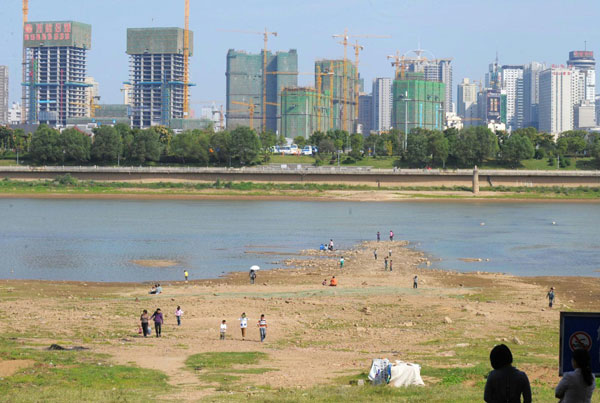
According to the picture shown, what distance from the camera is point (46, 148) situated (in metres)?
175

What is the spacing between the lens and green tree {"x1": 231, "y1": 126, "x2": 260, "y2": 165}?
177000 millimetres

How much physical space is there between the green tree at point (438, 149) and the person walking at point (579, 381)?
16428 centimetres

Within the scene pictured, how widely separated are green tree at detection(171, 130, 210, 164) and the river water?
3944 centimetres

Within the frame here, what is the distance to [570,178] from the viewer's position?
158375 mm

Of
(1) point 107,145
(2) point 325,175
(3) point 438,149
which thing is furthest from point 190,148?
(3) point 438,149

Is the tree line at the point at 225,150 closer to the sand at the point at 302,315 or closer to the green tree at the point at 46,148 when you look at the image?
the green tree at the point at 46,148

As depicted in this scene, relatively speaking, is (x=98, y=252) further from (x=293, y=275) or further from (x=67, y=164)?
(x=67, y=164)

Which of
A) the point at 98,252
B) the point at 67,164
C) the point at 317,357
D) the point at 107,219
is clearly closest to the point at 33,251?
the point at 98,252

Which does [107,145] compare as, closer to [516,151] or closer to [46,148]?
[46,148]

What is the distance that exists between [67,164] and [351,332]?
153131 millimetres

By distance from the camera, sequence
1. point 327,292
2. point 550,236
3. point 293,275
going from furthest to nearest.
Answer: point 550,236
point 293,275
point 327,292

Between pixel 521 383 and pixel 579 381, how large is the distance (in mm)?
808

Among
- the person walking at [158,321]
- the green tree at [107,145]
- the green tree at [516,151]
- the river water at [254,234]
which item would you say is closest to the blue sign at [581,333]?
the person walking at [158,321]

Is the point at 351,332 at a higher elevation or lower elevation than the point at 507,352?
lower
